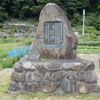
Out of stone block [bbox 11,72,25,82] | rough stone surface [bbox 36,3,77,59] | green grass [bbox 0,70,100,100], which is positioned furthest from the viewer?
rough stone surface [bbox 36,3,77,59]

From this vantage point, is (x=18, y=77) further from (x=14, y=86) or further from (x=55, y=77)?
(x=55, y=77)

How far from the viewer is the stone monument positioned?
6781mm

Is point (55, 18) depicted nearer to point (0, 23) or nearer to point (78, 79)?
point (78, 79)

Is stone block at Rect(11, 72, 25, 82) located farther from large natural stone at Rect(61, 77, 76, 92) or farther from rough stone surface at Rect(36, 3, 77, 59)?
large natural stone at Rect(61, 77, 76, 92)

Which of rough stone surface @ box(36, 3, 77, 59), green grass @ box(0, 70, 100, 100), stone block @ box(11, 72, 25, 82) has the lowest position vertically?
green grass @ box(0, 70, 100, 100)

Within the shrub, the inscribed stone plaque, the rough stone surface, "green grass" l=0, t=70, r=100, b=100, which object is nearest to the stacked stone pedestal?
"green grass" l=0, t=70, r=100, b=100

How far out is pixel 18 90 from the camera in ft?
22.7

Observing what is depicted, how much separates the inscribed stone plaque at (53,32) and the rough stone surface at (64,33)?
0.07 meters

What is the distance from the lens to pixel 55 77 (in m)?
6.78

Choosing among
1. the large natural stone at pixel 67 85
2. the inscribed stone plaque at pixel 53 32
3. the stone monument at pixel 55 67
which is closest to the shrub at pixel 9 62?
the stone monument at pixel 55 67

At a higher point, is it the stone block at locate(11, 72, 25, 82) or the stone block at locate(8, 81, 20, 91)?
the stone block at locate(11, 72, 25, 82)

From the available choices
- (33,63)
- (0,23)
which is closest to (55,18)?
(33,63)

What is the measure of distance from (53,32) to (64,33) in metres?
0.24

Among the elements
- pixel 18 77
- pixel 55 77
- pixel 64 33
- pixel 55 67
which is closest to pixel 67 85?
pixel 55 77
